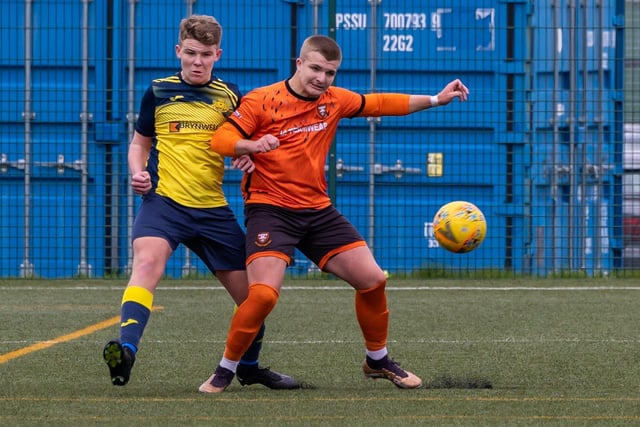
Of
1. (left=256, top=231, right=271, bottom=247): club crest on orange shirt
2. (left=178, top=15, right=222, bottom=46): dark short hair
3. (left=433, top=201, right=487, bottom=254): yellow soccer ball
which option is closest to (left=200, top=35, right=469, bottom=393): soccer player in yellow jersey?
(left=256, top=231, right=271, bottom=247): club crest on orange shirt

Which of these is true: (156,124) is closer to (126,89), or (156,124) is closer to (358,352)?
(358,352)

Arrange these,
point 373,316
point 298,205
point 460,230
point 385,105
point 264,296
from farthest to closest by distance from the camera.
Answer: point 460,230 → point 385,105 → point 373,316 → point 298,205 → point 264,296

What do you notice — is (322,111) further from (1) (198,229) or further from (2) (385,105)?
(1) (198,229)

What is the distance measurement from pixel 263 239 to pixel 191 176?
44cm

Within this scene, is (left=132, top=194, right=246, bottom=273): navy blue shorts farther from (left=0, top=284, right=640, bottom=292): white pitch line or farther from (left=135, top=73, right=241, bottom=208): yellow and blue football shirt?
(left=0, top=284, right=640, bottom=292): white pitch line

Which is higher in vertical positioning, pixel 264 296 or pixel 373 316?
pixel 264 296

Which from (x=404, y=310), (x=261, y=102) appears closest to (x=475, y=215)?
(x=261, y=102)

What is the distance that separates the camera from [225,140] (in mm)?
5859

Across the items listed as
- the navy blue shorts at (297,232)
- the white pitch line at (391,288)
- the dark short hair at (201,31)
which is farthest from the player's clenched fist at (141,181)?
the white pitch line at (391,288)

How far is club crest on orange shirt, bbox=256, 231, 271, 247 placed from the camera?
5906mm

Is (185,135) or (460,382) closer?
(460,382)

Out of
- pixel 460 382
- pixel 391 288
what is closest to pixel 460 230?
pixel 460 382

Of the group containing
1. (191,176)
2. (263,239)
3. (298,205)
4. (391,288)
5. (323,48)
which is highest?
(323,48)

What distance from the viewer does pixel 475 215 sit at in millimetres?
7207
